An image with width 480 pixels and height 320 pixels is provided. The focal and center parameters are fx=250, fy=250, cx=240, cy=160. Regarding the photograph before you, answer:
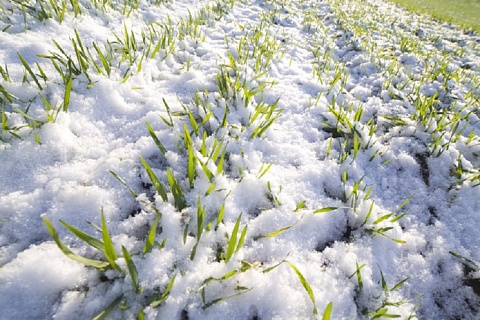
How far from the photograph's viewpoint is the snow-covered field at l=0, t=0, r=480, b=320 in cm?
110

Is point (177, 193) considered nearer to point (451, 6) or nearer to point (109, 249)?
point (109, 249)

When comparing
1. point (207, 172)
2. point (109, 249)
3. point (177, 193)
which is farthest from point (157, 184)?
point (109, 249)

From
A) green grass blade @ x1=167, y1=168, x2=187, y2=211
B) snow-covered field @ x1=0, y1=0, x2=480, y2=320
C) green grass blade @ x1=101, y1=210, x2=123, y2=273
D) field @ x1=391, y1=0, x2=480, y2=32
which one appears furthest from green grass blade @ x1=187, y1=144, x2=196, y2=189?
field @ x1=391, y1=0, x2=480, y2=32

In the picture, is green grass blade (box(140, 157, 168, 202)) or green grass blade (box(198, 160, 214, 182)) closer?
green grass blade (box(140, 157, 168, 202))

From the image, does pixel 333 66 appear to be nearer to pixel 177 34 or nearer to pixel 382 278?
pixel 177 34

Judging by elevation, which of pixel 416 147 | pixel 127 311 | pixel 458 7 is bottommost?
pixel 127 311

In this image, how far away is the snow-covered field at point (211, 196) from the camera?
110 cm

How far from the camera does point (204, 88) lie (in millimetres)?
2209

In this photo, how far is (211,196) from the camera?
145 cm

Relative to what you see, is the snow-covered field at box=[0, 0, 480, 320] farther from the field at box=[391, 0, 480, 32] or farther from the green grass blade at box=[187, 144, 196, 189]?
the field at box=[391, 0, 480, 32]

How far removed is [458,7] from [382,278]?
25545 mm

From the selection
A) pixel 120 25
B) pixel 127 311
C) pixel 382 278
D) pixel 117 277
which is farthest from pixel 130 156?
pixel 120 25

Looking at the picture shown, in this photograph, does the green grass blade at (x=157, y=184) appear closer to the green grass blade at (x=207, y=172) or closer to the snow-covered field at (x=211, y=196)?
the snow-covered field at (x=211, y=196)

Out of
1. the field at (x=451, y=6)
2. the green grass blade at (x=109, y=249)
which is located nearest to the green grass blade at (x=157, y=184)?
the green grass blade at (x=109, y=249)
